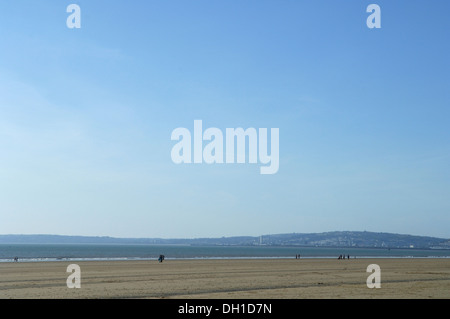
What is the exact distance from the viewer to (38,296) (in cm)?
2123

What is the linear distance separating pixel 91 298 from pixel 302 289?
11139 millimetres
